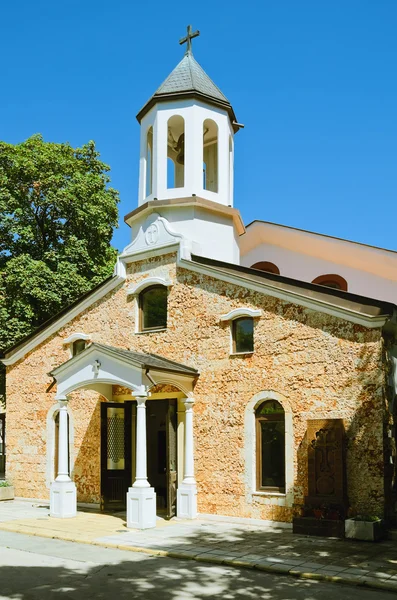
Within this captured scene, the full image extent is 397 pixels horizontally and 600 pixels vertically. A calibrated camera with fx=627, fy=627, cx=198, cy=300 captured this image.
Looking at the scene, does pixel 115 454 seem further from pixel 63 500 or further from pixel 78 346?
pixel 78 346

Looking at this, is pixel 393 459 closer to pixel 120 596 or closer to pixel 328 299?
pixel 328 299

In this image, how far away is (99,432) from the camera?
17047 mm

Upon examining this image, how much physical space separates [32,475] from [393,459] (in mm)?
A: 10591

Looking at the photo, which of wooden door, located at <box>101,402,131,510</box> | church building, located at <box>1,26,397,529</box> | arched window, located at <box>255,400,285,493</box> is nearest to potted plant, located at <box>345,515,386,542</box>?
church building, located at <box>1,26,397,529</box>

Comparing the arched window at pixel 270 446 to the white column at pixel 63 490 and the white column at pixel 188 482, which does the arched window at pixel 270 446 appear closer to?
the white column at pixel 188 482

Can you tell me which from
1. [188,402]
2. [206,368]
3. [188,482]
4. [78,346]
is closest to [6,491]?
[78,346]

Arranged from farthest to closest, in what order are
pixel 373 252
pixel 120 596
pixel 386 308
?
1. pixel 373 252
2. pixel 386 308
3. pixel 120 596

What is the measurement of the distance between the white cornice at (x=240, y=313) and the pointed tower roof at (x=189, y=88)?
652 cm

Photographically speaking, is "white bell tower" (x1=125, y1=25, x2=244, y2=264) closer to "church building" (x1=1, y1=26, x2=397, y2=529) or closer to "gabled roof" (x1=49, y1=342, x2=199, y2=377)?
"church building" (x1=1, y1=26, x2=397, y2=529)

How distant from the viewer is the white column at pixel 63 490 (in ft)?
49.3

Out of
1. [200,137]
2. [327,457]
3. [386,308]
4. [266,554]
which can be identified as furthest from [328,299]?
[200,137]

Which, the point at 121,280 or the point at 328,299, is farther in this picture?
the point at 121,280

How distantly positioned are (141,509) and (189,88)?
11139 mm

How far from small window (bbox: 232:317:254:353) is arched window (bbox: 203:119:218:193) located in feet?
16.8
